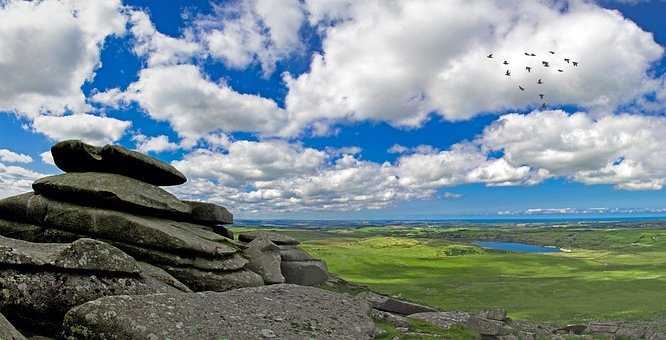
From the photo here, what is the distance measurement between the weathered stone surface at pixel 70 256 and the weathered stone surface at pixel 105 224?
4735 mm

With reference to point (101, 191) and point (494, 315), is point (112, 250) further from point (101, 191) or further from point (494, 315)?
point (494, 315)

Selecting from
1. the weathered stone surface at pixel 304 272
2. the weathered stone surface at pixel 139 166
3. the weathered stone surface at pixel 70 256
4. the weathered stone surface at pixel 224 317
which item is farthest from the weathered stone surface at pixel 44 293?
the weathered stone surface at pixel 304 272

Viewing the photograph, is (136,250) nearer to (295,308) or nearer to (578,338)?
(295,308)

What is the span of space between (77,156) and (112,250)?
10.2 metres

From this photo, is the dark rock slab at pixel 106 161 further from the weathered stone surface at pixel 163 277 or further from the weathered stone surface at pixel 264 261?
the weathered stone surface at pixel 264 261

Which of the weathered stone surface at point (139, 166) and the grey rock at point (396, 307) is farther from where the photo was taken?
the grey rock at point (396, 307)

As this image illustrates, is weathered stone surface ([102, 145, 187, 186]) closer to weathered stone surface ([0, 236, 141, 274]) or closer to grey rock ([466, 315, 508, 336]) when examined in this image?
weathered stone surface ([0, 236, 141, 274])

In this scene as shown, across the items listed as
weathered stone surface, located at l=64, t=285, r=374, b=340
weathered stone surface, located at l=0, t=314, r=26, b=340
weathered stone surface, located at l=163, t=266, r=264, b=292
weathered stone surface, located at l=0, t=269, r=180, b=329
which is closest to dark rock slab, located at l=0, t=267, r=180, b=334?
weathered stone surface, located at l=0, t=269, r=180, b=329

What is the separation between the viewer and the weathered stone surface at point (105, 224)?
22.5m

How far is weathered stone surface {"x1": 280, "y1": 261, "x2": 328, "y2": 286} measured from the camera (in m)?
36.3

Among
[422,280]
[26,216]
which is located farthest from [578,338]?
[422,280]

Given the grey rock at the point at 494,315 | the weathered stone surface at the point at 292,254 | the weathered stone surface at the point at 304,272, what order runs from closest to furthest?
the grey rock at the point at 494,315 → the weathered stone surface at the point at 304,272 → the weathered stone surface at the point at 292,254

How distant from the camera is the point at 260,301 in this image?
18.2 metres

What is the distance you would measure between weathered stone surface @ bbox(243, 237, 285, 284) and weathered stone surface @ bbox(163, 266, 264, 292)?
332cm
